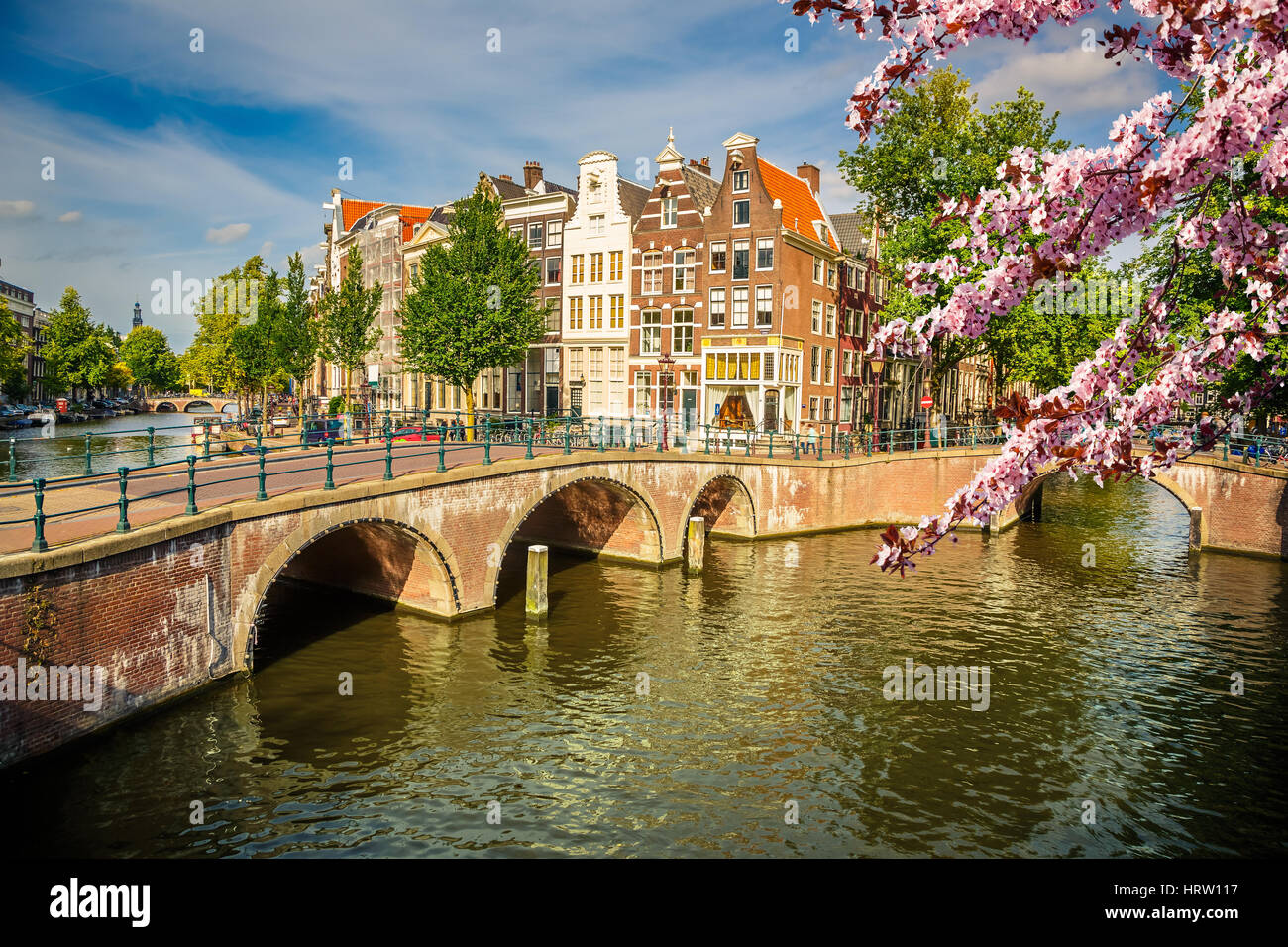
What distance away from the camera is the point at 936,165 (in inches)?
1575

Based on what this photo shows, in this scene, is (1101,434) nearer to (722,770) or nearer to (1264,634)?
(722,770)

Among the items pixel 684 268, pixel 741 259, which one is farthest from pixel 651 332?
pixel 741 259

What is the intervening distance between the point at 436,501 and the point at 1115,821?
14.3 metres

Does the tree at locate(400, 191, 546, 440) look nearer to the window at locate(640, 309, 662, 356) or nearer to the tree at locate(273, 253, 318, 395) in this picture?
the window at locate(640, 309, 662, 356)

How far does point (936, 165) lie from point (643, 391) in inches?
708

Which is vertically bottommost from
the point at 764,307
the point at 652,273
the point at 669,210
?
the point at 764,307

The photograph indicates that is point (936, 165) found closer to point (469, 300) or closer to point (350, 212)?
point (469, 300)

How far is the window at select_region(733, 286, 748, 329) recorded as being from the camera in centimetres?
4197

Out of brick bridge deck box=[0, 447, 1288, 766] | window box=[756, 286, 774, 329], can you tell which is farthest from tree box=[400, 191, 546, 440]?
brick bridge deck box=[0, 447, 1288, 766]

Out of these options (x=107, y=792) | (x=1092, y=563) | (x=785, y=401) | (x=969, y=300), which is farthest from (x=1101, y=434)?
(x=785, y=401)

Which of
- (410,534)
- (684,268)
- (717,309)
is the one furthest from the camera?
(684,268)

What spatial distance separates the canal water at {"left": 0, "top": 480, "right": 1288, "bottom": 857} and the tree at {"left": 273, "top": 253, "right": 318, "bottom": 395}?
35112 millimetres

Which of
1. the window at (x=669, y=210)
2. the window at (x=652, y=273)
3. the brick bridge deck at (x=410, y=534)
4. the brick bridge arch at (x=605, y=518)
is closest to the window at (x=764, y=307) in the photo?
the window at (x=652, y=273)

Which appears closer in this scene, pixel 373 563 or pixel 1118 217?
pixel 1118 217
